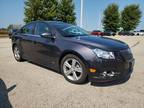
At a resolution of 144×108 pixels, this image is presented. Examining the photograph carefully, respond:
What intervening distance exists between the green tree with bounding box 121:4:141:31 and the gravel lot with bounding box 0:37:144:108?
53879 millimetres

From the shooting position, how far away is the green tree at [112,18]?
5422 cm

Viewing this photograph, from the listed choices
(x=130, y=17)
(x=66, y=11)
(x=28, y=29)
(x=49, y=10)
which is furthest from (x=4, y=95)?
(x=130, y=17)

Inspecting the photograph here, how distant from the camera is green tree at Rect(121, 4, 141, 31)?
56906mm

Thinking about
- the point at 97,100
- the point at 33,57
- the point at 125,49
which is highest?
the point at 125,49

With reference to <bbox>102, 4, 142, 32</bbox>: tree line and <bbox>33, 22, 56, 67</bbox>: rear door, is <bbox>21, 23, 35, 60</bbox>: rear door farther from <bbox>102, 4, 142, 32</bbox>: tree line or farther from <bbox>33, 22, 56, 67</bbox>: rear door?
<bbox>102, 4, 142, 32</bbox>: tree line

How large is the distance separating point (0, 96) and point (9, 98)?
8.5 inches

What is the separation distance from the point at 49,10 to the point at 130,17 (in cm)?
Result: 3118

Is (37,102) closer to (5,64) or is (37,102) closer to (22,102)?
(22,102)

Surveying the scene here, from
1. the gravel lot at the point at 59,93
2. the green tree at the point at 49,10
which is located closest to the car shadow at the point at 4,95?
the gravel lot at the point at 59,93

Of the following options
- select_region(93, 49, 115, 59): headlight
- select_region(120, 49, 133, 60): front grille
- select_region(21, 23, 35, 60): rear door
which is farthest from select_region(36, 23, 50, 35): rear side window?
select_region(120, 49, 133, 60): front grille

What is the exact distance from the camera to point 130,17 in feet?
187

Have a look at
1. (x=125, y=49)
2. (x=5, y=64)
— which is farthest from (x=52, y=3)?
(x=125, y=49)

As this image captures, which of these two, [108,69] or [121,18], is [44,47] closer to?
[108,69]

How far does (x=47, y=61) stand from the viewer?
5500 mm
